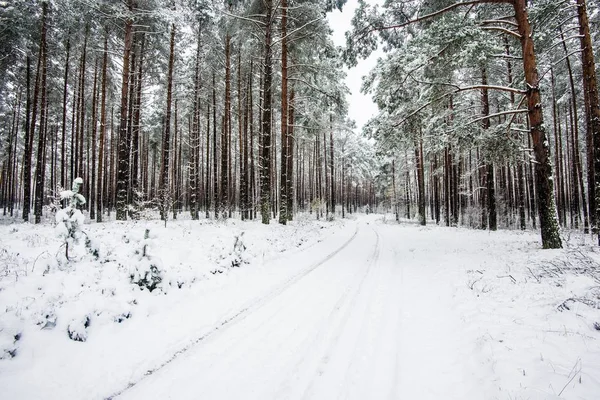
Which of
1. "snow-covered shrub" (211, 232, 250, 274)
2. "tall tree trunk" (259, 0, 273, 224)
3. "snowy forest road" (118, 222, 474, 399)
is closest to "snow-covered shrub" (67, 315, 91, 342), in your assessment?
"snowy forest road" (118, 222, 474, 399)

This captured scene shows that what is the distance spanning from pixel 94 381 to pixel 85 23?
1855cm

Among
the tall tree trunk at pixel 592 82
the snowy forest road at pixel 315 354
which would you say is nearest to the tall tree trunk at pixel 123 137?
the snowy forest road at pixel 315 354

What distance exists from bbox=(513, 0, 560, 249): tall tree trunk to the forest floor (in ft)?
7.42

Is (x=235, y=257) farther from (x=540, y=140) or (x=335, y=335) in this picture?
(x=540, y=140)

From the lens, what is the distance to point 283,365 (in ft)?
9.46

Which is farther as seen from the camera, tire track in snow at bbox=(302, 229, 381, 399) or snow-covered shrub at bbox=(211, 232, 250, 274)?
snow-covered shrub at bbox=(211, 232, 250, 274)

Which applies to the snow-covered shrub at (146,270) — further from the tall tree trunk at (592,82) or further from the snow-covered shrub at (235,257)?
the tall tree trunk at (592,82)

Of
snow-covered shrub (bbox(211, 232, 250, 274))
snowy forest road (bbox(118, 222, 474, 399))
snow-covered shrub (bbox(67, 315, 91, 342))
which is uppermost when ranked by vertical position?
snow-covered shrub (bbox(211, 232, 250, 274))

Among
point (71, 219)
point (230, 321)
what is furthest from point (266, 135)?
point (230, 321)

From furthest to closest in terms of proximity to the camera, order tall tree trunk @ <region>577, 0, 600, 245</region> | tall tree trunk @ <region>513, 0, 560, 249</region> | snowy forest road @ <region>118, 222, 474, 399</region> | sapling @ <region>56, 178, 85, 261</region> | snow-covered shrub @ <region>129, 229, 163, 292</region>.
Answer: tall tree trunk @ <region>577, 0, 600, 245</region> < tall tree trunk @ <region>513, 0, 560, 249</region> < snow-covered shrub @ <region>129, 229, 163, 292</region> < sapling @ <region>56, 178, 85, 261</region> < snowy forest road @ <region>118, 222, 474, 399</region>

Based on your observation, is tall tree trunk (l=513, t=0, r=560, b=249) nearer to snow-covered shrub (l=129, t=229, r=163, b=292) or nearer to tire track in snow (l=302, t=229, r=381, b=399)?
tire track in snow (l=302, t=229, r=381, b=399)

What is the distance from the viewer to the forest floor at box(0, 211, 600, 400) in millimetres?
2586

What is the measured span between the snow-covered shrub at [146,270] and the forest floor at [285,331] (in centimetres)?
4

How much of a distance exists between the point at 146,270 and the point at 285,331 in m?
2.86
